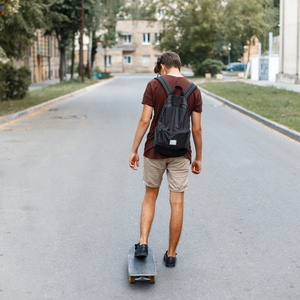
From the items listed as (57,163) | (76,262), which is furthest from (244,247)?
(57,163)

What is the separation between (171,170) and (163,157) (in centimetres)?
13

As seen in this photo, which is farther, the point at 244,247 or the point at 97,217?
the point at 97,217

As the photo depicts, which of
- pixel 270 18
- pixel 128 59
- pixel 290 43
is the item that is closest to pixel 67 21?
pixel 290 43

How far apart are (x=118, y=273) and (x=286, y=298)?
130cm

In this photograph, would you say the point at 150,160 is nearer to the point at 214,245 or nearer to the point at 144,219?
the point at 144,219

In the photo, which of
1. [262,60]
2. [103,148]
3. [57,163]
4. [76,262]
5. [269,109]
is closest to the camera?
[76,262]

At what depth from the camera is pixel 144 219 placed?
430cm

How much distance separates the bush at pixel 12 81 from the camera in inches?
904

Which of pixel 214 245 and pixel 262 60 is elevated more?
pixel 262 60

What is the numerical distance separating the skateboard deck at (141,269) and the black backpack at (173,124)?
2.81ft

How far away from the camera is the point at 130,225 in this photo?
5559 mm

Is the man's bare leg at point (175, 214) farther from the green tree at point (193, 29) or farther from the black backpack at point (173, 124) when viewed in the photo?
the green tree at point (193, 29)

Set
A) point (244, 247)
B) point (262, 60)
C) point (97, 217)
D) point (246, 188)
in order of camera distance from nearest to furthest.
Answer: point (244, 247)
point (97, 217)
point (246, 188)
point (262, 60)

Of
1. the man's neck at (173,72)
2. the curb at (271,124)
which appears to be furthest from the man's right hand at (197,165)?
the curb at (271,124)
